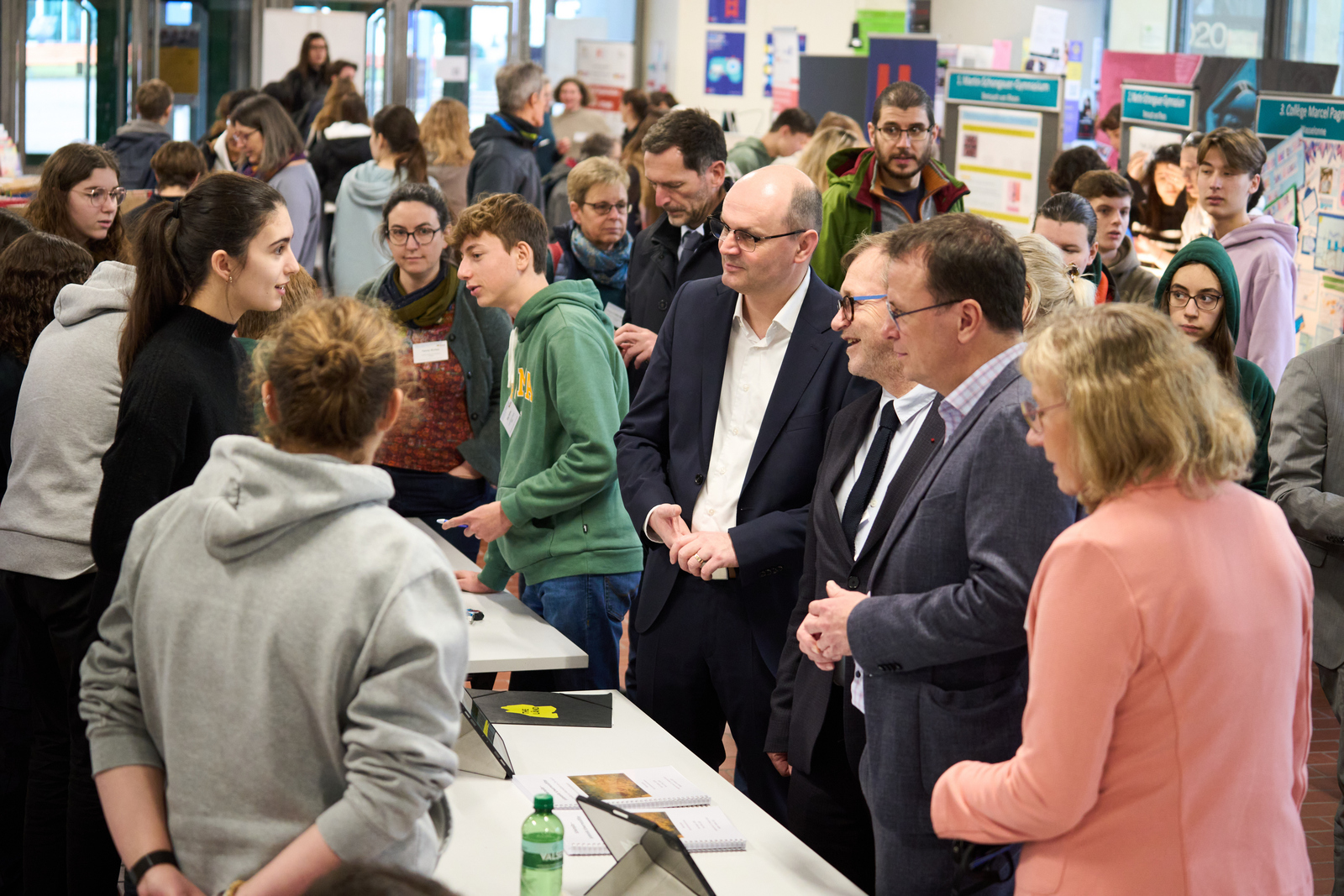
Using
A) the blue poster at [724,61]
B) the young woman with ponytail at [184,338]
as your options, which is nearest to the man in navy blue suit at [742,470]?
the young woman with ponytail at [184,338]

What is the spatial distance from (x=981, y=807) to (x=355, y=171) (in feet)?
18.5

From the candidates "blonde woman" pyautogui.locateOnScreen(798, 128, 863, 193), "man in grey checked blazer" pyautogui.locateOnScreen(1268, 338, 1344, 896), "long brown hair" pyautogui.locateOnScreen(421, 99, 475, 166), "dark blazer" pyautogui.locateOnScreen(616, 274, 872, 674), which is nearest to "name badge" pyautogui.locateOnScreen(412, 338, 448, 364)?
"dark blazer" pyautogui.locateOnScreen(616, 274, 872, 674)

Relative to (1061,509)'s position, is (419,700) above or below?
below

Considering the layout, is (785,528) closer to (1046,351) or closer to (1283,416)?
(1046,351)

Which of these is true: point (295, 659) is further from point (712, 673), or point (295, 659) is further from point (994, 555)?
point (712, 673)

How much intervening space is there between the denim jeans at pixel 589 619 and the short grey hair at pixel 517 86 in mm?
4460

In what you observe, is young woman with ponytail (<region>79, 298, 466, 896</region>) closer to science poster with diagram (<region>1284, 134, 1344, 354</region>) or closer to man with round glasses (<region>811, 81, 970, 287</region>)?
man with round glasses (<region>811, 81, 970, 287</region>)

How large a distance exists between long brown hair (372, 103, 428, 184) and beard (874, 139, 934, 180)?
2681 mm

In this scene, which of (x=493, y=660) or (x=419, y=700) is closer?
(x=419, y=700)

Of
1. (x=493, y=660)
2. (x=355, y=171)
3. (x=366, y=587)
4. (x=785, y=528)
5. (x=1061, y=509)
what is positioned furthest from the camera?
(x=355, y=171)

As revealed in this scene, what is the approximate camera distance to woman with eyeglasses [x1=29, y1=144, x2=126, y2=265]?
3.98 m

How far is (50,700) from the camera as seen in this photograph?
2814 mm

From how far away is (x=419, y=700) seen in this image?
56.3 inches

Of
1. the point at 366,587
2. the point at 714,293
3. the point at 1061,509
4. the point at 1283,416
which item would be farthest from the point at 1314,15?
the point at 366,587
